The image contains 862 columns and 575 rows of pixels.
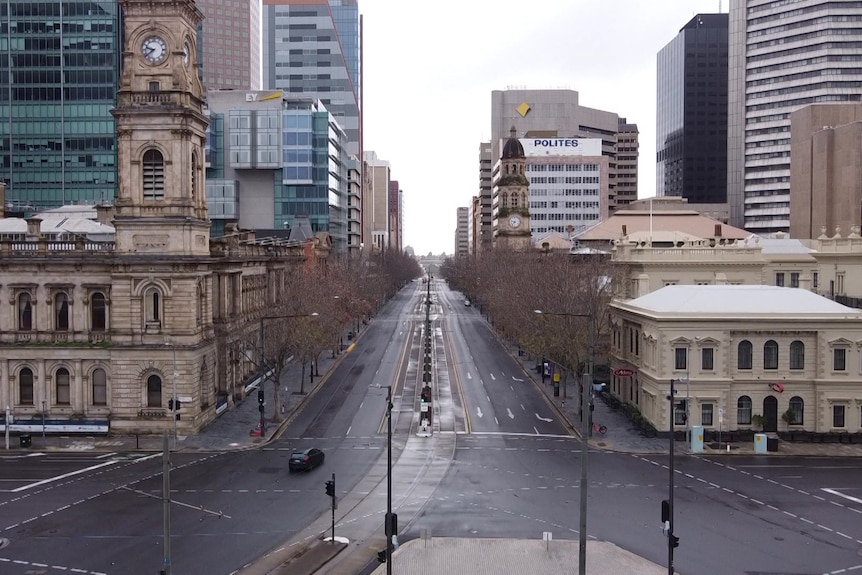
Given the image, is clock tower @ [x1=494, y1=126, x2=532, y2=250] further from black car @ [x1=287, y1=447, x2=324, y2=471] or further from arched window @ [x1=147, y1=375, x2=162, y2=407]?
black car @ [x1=287, y1=447, x2=324, y2=471]

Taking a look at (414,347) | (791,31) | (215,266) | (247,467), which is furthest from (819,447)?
(791,31)

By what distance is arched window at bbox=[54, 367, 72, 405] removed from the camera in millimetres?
52312

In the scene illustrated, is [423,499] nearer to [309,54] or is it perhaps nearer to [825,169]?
[825,169]

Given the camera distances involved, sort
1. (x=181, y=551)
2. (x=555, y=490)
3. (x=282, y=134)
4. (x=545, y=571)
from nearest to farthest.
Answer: (x=545, y=571) → (x=181, y=551) → (x=555, y=490) → (x=282, y=134)

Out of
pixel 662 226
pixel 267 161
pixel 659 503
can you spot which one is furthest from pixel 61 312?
pixel 267 161

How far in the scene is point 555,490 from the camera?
1523 inches

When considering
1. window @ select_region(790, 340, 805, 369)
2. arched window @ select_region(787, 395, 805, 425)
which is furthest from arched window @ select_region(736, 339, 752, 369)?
arched window @ select_region(787, 395, 805, 425)

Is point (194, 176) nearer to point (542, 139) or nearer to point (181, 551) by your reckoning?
point (181, 551)

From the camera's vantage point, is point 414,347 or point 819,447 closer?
point 819,447

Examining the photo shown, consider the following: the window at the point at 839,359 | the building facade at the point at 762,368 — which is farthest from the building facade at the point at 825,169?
the building facade at the point at 762,368

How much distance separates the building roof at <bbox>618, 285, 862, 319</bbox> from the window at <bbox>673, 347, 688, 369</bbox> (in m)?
2.32

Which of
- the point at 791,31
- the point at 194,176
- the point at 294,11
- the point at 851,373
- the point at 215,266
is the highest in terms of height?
the point at 294,11

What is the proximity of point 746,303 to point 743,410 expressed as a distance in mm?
6894

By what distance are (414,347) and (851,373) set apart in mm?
51965
